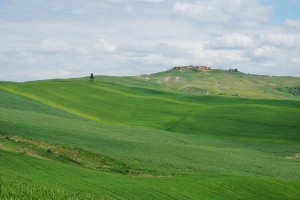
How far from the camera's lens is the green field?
28.6 m

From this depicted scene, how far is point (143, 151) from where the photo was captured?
141ft

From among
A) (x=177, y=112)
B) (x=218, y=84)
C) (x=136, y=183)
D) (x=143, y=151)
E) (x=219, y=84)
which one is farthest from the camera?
(x=219, y=84)

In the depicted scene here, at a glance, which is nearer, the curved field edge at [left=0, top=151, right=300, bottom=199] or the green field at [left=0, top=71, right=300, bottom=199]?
the curved field edge at [left=0, top=151, right=300, bottom=199]

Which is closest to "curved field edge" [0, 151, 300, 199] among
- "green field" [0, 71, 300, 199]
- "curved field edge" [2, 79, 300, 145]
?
"green field" [0, 71, 300, 199]

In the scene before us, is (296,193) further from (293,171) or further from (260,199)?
(293,171)

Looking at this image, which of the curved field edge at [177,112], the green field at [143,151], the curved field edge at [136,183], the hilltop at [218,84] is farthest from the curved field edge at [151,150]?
the hilltop at [218,84]

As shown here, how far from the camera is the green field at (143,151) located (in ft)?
94.0

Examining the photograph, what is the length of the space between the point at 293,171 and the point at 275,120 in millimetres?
30590

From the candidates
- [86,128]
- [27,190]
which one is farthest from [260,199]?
[86,128]

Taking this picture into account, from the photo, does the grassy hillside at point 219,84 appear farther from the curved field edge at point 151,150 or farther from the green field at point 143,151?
the curved field edge at point 151,150

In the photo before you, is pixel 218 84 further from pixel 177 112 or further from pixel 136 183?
pixel 136 183

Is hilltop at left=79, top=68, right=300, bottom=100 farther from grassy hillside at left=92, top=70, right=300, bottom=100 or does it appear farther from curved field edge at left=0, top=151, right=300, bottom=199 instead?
curved field edge at left=0, top=151, right=300, bottom=199

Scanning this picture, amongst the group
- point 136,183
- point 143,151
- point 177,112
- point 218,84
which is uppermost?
point 218,84

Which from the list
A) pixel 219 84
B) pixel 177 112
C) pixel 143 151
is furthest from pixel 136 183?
pixel 219 84
